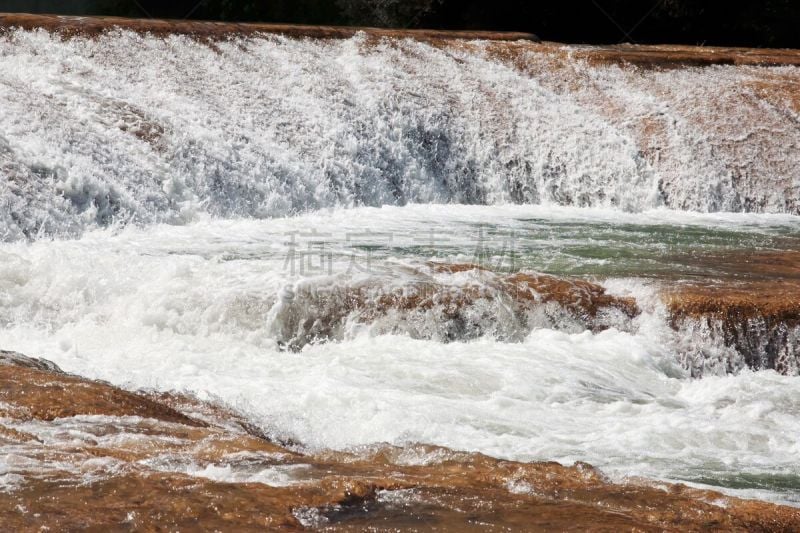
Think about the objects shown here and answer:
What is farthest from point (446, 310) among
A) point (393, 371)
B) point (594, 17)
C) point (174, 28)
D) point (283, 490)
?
point (594, 17)

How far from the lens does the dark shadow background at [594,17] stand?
20.8 meters

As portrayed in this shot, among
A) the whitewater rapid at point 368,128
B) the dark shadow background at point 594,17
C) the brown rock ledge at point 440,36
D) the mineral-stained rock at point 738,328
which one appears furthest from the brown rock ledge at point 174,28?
the mineral-stained rock at point 738,328

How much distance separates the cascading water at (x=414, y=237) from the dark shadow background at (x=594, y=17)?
5934 mm

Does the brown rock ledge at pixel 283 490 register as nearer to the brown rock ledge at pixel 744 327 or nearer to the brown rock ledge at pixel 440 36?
the brown rock ledge at pixel 744 327

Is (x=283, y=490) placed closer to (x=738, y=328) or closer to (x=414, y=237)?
(x=738, y=328)

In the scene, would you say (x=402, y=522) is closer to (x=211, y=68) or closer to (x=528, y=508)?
(x=528, y=508)

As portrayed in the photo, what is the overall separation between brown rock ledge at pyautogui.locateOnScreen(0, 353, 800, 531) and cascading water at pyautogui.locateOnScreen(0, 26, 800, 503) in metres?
0.97

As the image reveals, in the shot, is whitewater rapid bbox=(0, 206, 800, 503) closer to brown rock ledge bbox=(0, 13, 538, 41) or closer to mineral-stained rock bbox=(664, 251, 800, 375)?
mineral-stained rock bbox=(664, 251, 800, 375)

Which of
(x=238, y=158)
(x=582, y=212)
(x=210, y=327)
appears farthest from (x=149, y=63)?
(x=210, y=327)

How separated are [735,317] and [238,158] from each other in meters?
6.07

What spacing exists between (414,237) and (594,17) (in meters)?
12.7

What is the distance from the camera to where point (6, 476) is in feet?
11.3

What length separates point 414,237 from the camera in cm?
996

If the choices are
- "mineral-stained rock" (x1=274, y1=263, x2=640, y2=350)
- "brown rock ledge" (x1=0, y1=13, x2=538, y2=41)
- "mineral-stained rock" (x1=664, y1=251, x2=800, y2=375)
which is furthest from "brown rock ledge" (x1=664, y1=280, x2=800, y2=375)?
"brown rock ledge" (x1=0, y1=13, x2=538, y2=41)
